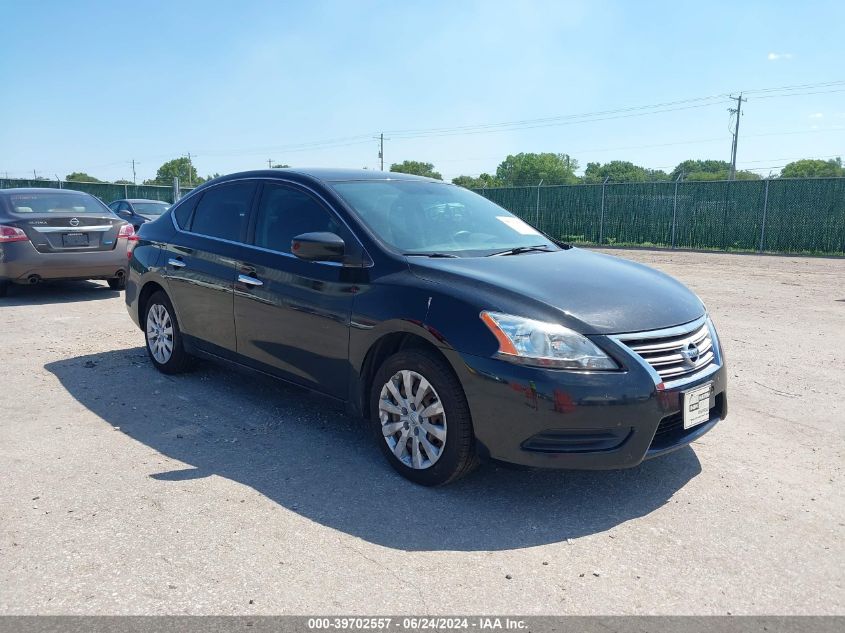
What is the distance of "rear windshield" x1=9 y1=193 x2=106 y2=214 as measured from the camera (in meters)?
10.2

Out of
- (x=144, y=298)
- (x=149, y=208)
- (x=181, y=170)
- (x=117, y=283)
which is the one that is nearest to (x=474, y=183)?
(x=149, y=208)

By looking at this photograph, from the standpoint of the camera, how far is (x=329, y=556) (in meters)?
3.19

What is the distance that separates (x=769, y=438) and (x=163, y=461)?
3.81 m

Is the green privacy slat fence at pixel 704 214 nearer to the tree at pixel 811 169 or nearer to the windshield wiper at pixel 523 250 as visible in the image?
the tree at pixel 811 169

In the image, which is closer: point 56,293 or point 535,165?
point 56,293

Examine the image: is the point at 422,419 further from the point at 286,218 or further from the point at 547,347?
the point at 286,218

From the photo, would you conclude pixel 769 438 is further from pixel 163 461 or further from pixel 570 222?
pixel 570 222

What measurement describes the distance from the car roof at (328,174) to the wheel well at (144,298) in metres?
1.45

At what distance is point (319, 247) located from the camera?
4.20 m

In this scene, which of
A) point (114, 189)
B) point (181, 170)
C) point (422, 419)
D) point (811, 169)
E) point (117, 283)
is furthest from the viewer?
point (181, 170)

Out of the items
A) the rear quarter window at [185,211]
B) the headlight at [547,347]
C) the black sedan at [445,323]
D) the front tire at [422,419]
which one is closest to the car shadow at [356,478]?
the front tire at [422,419]

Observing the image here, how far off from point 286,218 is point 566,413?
2461 mm

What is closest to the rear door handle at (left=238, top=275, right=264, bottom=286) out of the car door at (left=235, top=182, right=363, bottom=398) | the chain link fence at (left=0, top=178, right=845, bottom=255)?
the car door at (left=235, top=182, right=363, bottom=398)

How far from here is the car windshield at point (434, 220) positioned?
445 cm
